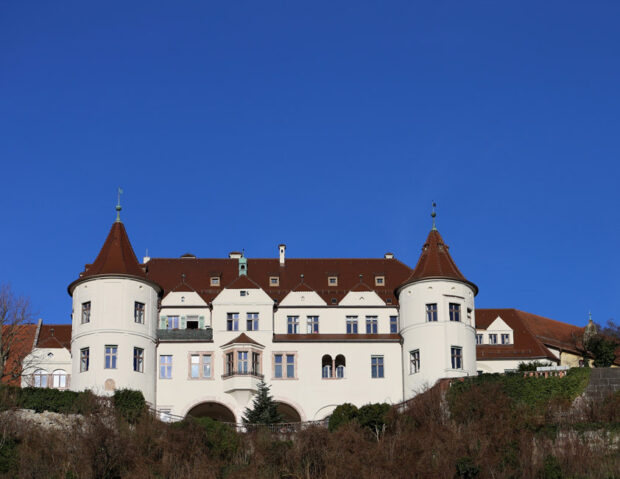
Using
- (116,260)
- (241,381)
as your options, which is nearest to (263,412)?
(241,381)

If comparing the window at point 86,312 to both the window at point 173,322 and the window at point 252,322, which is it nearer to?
the window at point 173,322

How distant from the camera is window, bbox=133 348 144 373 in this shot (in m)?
62.1

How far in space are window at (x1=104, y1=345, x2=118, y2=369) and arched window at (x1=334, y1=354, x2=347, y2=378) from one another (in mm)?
12053

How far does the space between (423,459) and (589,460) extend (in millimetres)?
6803

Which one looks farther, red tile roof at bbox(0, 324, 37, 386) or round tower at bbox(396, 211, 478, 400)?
red tile roof at bbox(0, 324, 37, 386)

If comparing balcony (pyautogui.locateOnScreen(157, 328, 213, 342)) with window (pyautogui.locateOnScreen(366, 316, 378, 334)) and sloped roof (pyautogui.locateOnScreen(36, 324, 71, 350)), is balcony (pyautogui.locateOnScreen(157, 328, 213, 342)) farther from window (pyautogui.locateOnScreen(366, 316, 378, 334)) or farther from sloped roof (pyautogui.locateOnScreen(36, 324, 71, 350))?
window (pyautogui.locateOnScreen(366, 316, 378, 334))

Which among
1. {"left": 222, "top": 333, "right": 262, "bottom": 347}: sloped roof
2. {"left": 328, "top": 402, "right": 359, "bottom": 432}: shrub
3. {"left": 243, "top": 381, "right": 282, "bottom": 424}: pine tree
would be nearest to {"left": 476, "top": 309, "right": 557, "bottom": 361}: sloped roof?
{"left": 222, "top": 333, "right": 262, "bottom": 347}: sloped roof

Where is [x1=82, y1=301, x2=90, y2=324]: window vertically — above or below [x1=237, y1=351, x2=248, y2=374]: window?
above

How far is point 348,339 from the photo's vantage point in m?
65.2

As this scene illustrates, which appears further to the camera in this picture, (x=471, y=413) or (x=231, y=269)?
(x=231, y=269)

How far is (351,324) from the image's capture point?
66250 mm

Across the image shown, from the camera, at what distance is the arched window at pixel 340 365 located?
213 ft

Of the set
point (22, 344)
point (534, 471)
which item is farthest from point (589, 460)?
point (22, 344)

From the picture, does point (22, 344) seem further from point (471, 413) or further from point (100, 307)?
point (471, 413)
